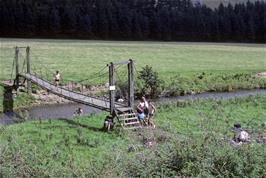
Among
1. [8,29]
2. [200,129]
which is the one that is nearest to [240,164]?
[200,129]

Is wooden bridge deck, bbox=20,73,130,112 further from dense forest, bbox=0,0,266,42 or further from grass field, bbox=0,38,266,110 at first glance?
dense forest, bbox=0,0,266,42

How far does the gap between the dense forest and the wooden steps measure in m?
92.1

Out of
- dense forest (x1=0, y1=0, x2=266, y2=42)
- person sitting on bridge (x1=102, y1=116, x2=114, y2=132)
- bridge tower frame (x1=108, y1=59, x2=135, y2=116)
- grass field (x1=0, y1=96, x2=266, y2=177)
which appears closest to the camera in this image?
grass field (x1=0, y1=96, x2=266, y2=177)

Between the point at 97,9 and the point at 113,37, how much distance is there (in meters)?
10.1

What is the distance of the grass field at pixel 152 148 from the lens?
53.3 ft

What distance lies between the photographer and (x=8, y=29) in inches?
4722

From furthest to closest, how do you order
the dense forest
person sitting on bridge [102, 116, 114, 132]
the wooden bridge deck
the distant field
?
1. the dense forest
2. the distant field
3. the wooden bridge deck
4. person sitting on bridge [102, 116, 114, 132]

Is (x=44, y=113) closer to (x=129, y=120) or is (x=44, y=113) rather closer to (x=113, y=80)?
(x=113, y=80)

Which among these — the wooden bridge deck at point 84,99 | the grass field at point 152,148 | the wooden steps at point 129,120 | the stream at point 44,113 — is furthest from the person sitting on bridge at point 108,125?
the stream at point 44,113

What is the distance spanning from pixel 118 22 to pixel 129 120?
99.5m

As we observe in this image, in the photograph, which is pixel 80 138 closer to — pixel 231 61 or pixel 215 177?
pixel 215 177

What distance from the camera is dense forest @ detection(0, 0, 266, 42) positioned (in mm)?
122775

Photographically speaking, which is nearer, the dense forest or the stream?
the stream

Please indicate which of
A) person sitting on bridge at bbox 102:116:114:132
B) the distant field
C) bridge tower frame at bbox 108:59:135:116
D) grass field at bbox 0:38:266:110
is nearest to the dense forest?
grass field at bbox 0:38:266:110
